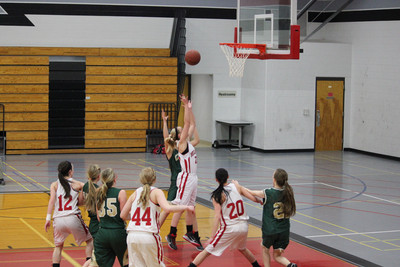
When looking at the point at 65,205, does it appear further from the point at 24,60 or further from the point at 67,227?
the point at 24,60

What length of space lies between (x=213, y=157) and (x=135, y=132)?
3.03 metres

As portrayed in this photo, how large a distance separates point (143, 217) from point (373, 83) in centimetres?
1603

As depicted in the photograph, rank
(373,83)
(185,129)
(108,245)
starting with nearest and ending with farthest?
(108,245) < (185,129) < (373,83)

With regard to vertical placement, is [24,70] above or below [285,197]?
above

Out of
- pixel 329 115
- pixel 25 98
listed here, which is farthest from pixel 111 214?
pixel 329 115

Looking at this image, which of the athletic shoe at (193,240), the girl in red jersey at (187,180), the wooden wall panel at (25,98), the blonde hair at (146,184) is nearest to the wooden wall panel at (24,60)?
the wooden wall panel at (25,98)

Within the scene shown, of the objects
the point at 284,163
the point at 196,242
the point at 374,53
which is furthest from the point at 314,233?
the point at 374,53

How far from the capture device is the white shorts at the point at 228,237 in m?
7.68

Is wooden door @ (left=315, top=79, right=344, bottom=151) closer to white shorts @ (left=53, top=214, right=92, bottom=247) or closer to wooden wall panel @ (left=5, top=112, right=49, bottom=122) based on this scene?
wooden wall panel @ (left=5, top=112, right=49, bottom=122)

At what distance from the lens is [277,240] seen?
25.6 feet

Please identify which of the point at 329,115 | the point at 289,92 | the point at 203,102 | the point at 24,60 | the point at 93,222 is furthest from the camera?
the point at 203,102

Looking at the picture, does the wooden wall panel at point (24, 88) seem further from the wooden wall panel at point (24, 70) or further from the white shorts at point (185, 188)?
the white shorts at point (185, 188)

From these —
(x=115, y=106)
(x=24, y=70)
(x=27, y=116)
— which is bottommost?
(x=27, y=116)

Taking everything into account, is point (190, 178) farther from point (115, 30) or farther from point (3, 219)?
point (115, 30)
